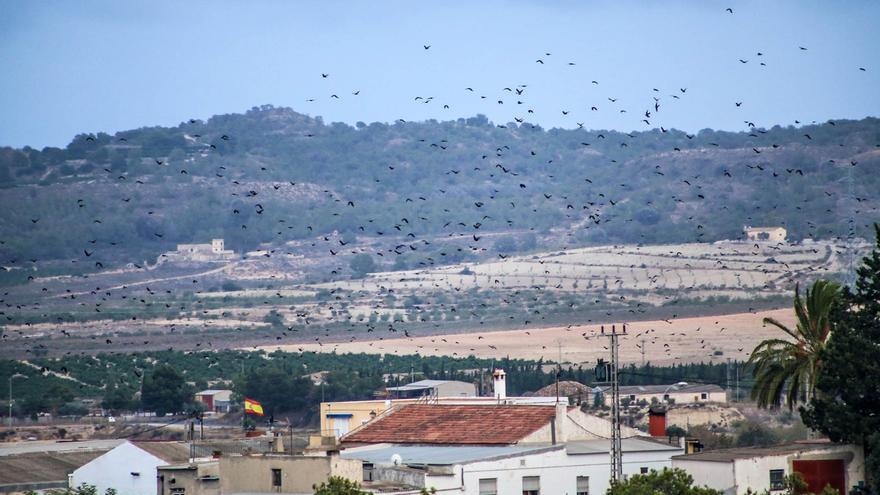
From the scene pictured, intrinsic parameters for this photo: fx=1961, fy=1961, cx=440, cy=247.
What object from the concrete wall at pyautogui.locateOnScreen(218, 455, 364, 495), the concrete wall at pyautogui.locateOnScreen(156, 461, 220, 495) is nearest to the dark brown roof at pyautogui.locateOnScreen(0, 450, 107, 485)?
the concrete wall at pyautogui.locateOnScreen(156, 461, 220, 495)

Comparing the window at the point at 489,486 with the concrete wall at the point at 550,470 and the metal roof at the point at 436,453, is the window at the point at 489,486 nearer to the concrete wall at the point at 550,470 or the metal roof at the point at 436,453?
the concrete wall at the point at 550,470

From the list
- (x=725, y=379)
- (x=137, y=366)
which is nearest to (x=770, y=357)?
(x=725, y=379)

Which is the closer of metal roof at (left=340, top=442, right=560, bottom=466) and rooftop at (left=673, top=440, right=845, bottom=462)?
rooftop at (left=673, top=440, right=845, bottom=462)

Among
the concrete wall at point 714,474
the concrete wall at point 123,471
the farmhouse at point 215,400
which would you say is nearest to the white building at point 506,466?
the concrete wall at point 714,474

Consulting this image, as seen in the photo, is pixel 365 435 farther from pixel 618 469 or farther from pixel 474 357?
pixel 474 357

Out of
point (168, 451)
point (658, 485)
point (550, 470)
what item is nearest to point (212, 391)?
point (168, 451)

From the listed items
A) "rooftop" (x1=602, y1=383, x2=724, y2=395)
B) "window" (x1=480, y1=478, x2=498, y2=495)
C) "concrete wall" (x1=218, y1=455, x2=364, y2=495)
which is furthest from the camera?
"rooftop" (x1=602, y1=383, x2=724, y2=395)

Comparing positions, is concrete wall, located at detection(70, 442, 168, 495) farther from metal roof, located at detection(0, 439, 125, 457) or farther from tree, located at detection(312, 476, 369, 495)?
tree, located at detection(312, 476, 369, 495)
